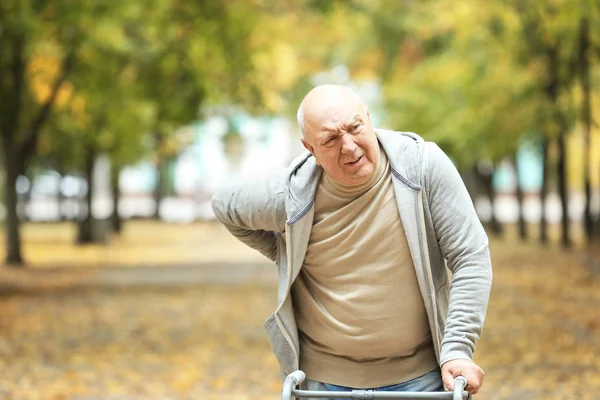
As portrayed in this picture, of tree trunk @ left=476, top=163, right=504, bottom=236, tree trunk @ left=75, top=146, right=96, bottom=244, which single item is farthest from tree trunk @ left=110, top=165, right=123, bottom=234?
tree trunk @ left=476, top=163, right=504, bottom=236

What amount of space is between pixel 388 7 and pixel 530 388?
17.2 metres

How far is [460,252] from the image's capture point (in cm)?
359

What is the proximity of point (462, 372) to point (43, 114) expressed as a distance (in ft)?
68.4

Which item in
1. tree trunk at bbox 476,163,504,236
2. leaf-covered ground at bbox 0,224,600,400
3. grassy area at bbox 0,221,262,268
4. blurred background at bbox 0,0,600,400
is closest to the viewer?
leaf-covered ground at bbox 0,224,600,400

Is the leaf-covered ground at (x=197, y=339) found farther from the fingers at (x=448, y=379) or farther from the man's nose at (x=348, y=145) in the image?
the man's nose at (x=348, y=145)

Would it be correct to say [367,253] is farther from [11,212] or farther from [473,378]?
[11,212]

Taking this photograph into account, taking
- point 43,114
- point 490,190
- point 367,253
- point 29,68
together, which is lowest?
point 490,190

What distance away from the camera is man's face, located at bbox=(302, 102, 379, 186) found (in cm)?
352

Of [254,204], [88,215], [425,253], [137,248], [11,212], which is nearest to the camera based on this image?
[425,253]

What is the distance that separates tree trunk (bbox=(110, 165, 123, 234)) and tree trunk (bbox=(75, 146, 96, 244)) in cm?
231

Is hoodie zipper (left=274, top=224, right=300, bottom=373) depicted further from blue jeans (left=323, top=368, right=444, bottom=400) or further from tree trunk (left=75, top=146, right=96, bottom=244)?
tree trunk (left=75, top=146, right=96, bottom=244)

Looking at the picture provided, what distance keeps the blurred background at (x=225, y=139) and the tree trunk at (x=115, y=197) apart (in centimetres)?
86

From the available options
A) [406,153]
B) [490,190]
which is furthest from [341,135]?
[490,190]

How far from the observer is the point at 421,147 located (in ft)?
12.0
